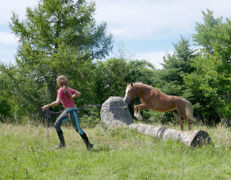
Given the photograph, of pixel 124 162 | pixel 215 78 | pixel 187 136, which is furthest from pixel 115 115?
pixel 215 78

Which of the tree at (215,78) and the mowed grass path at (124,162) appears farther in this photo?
the tree at (215,78)

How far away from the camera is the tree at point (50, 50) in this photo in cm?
1538

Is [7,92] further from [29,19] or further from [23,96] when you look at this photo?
[29,19]

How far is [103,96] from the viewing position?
19.6 m

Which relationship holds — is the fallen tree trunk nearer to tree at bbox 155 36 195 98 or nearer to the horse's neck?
the horse's neck

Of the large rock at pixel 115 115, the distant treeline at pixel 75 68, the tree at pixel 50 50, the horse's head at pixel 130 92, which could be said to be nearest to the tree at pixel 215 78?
the distant treeline at pixel 75 68

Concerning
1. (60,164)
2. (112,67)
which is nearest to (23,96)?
(112,67)

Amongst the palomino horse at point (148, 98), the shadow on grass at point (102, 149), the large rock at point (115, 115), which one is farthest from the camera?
the large rock at point (115, 115)

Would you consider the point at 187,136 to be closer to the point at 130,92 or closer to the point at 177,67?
the point at 130,92

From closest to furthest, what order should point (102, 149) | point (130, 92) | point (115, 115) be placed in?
1. point (102, 149)
2. point (130, 92)
3. point (115, 115)

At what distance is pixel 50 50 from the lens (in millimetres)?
16719

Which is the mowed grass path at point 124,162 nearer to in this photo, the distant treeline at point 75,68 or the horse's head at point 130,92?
the horse's head at point 130,92

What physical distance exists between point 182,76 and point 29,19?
36.9 feet

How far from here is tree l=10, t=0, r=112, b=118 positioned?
1538 cm
